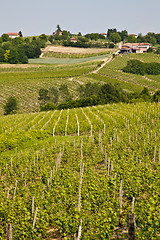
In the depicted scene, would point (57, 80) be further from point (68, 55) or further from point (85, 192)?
point (85, 192)

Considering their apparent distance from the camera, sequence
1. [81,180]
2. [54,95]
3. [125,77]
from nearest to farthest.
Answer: [81,180]
[54,95]
[125,77]

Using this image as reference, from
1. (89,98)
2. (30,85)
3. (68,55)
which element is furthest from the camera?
(68,55)

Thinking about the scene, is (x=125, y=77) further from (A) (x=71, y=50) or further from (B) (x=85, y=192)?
(B) (x=85, y=192)

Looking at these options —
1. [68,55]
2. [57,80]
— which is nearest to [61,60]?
[68,55]

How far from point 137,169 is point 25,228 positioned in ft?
21.1

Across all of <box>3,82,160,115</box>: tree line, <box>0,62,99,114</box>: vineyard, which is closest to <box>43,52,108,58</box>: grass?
<box>0,62,99,114</box>: vineyard

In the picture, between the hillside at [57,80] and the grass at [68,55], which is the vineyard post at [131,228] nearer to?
the hillside at [57,80]

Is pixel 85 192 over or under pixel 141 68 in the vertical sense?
under

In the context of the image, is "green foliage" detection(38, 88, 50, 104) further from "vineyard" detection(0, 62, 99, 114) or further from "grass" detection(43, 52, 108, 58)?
"grass" detection(43, 52, 108, 58)

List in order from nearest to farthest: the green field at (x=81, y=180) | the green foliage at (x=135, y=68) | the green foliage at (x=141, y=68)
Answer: the green field at (x=81, y=180) < the green foliage at (x=135, y=68) < the green foliage at (x=141, y=68)

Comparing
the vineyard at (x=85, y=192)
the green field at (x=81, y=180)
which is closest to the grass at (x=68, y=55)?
the green field at (x=81, y=180)

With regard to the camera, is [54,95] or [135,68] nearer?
[54,95]

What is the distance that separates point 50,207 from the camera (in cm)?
1184

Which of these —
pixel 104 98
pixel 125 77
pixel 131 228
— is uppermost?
pixel 131 228
